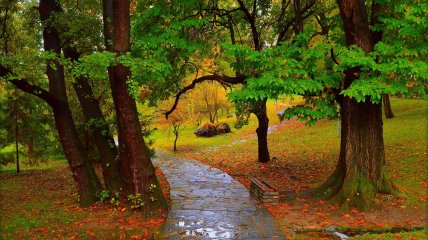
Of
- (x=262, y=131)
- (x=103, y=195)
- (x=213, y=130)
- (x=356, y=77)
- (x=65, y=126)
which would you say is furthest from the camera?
(x=213, y=130)

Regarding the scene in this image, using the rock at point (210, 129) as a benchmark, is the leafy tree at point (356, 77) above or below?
above

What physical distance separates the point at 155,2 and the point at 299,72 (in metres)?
5.31

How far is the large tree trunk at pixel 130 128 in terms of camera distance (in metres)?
8.93

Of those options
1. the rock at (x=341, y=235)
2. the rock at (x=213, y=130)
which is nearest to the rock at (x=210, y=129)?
the rock at (x=213, y=130)

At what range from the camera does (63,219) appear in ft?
32.3

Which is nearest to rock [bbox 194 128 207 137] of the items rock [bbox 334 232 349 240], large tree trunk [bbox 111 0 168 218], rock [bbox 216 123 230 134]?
rock [bbox 216 123 230 134]

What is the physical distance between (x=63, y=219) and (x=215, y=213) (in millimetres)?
4252

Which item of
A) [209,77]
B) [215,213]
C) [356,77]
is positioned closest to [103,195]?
[215,213]

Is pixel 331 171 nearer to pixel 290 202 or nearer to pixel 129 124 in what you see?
pixel 290 202

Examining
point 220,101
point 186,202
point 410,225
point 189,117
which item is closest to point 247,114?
point 186,202

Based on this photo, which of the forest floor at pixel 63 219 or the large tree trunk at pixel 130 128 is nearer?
the forest floor at pixel 63 219

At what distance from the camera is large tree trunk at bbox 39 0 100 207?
35.0ft

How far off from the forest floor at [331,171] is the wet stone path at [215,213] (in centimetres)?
51

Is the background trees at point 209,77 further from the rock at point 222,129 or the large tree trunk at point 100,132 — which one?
the rock at point 222,129
